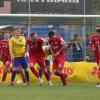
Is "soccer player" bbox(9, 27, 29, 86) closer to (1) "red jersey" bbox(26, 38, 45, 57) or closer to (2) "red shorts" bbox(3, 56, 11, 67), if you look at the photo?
(1) "red jersey" bbox(26, 38, 45, 57)

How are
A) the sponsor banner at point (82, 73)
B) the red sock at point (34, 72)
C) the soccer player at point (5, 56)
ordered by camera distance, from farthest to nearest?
the sponsor banner at point (82, 73) < the soccer player at point (5, 56) < the red sock at point (34, 72)

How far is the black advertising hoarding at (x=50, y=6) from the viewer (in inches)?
1264

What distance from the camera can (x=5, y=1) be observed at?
1335 inches

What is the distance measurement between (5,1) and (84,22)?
272 inches

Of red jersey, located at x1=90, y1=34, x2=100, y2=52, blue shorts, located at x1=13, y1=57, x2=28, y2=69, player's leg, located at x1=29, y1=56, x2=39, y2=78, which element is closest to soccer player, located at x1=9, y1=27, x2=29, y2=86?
blue shorts, located at x1=13, y1=57, x2=28, y2=69

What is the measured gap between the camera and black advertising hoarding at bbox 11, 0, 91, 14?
3209cm

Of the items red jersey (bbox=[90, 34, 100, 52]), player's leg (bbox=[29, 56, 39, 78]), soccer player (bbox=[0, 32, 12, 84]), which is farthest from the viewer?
soccer player (bbox=[0, 32, 12, 84])

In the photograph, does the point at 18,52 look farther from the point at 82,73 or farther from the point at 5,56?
the point at 82,73

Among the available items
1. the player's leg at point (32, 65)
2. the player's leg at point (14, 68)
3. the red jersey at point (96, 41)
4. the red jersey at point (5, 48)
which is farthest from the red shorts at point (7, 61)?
the red jersey at point (96, 41)

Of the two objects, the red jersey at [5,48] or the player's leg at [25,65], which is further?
the red jersey at [5,48]

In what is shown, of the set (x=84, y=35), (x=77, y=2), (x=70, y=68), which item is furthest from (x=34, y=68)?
(x=77, y=2)

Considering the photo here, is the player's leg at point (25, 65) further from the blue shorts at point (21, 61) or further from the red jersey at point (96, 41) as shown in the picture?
the red jersey at point (96, 41)

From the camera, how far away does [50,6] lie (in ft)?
111

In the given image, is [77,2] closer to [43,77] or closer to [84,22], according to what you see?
[84,22]
